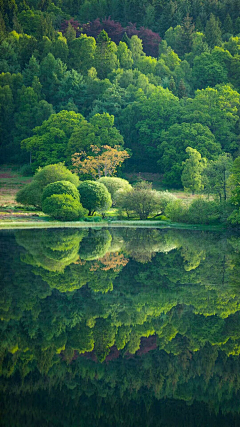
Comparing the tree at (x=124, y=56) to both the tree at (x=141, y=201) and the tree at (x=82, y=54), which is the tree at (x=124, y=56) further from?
the tree at (x=141, y=201)

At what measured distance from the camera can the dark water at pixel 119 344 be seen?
7738 millimetres

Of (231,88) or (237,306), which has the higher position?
(231,88)

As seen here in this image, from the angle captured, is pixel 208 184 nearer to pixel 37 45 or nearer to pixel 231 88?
pixel 231 88

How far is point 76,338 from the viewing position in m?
10.4

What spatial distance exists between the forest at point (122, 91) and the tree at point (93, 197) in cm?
2316

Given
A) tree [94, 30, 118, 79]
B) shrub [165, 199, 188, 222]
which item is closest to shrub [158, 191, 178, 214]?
shrub [165, 199, 188, 222]

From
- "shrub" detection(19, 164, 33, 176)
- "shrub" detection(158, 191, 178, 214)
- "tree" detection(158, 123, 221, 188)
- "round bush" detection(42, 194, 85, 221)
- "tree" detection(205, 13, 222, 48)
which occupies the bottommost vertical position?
"round bush" detection(42, 194, 85, 221)

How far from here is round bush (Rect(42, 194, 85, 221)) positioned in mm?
38688

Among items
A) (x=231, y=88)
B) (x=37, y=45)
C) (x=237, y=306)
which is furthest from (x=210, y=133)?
(x=237, y=306)

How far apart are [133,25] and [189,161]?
66991mm

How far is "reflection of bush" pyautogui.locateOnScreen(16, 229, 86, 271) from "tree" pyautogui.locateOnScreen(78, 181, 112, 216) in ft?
29.9

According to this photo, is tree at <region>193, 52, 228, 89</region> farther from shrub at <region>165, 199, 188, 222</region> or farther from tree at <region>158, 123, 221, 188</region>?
shrub at <region>165, 199, 188, 222</region>

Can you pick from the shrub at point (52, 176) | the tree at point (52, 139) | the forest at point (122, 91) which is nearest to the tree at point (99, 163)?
the forest at point (122, 91)

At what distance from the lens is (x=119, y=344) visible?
10.2m
